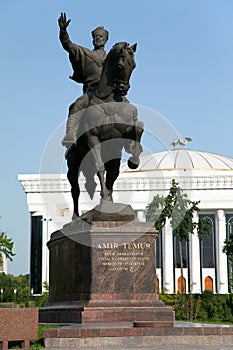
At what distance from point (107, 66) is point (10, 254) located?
990 inches

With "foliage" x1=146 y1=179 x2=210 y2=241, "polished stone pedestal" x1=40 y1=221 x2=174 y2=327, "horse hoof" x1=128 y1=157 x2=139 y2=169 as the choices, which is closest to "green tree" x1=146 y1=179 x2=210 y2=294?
"foliage" x1=146 y1=179 x2=210 y2=241

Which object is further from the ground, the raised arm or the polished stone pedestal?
the raised arm

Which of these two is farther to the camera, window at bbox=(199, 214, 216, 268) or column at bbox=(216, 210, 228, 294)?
window at bbox=(199, 214, 216, 268)

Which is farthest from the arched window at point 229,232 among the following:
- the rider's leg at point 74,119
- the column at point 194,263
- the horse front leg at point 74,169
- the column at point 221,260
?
the rider's leg at point 74,119

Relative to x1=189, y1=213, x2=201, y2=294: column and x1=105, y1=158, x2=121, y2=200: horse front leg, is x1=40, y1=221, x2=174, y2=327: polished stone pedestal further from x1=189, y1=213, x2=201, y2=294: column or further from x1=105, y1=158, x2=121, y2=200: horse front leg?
x1=189, y1=213, x2=201, y2=294: column

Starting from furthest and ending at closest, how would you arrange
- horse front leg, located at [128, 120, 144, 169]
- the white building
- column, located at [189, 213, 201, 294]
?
column, located at [189, 213, 201, 294], the white building, horse front leg, located at [128, 120, 144, 169]

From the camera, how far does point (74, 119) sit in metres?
12.3

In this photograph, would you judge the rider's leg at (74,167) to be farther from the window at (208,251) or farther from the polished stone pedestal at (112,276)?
the window at (208,251)

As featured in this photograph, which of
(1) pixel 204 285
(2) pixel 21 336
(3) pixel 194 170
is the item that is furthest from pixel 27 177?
(2) pixel 21 336

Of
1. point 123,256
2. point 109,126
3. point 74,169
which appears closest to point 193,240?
point 74,169

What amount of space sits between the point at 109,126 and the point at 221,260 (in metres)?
55.8

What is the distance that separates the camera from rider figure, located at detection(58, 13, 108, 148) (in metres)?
12.3

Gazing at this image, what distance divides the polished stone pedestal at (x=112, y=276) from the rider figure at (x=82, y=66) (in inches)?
80.5

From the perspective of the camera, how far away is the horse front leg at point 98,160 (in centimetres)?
1192
